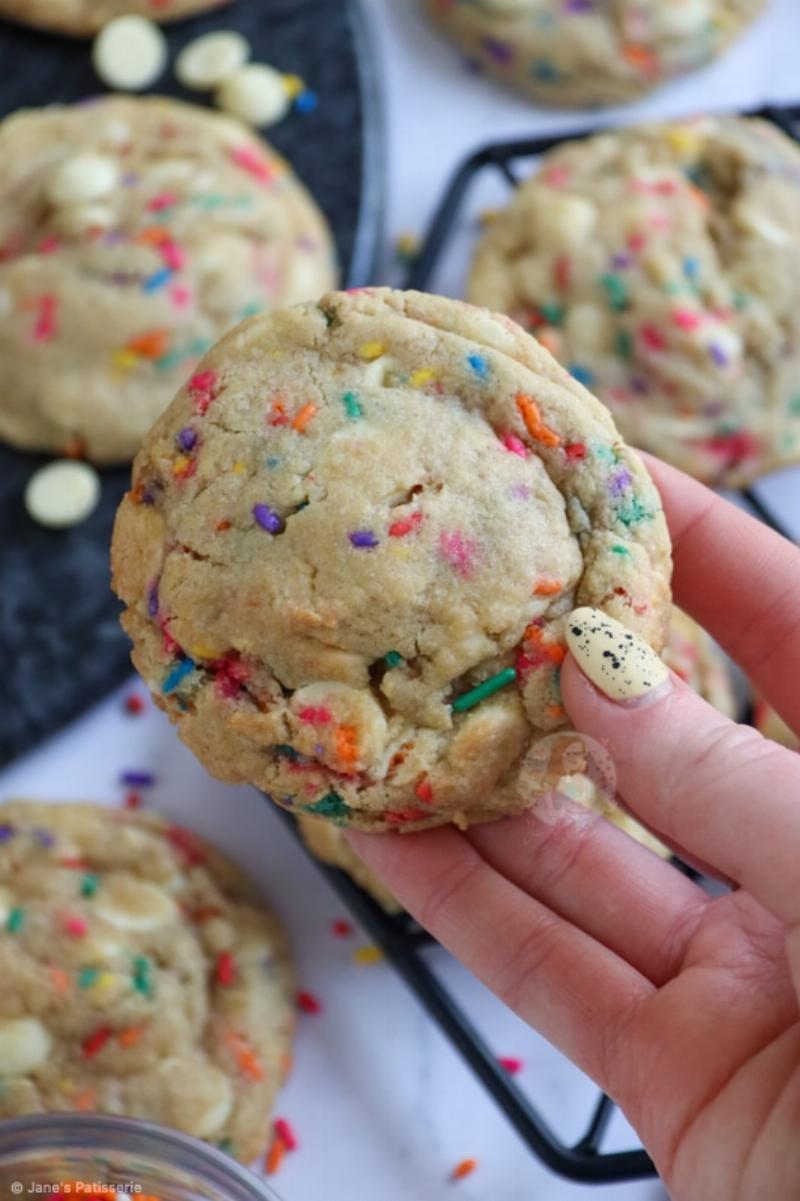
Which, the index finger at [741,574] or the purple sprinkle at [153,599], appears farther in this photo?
the index finger at [741,574]

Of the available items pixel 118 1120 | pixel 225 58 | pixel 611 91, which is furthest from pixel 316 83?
pixel 118 1120

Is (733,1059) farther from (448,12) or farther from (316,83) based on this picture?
(448,12)

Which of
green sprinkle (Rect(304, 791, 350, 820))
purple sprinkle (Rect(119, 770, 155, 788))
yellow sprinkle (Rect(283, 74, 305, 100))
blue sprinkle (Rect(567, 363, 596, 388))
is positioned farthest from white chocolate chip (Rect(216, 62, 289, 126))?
green sprinkle (Rect(304, 791, 350, 820))

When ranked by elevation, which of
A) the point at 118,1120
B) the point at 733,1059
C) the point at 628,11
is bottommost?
the point at 118,1120

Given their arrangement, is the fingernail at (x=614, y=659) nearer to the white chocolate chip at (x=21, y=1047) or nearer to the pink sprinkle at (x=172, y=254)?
the white chocolate chip at (x=21, y=1047)

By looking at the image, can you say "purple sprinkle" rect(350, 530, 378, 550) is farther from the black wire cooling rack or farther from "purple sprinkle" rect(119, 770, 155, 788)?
"purple sprinkle" rect(119, 770, 155, 788)

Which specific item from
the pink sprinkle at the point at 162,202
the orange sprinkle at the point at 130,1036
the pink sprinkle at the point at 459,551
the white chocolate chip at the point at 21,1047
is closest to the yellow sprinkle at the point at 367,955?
the orange sprinkle at the point at 130,1036
